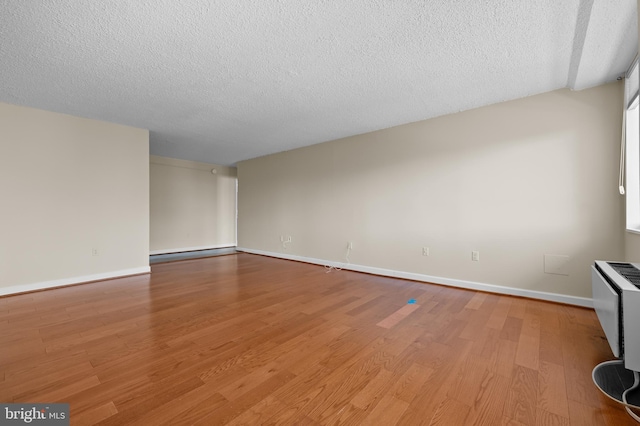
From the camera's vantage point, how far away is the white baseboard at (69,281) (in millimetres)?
3179

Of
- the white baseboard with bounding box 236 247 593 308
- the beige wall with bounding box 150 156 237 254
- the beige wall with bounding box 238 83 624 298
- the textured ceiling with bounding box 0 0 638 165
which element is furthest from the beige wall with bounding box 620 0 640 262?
the beige wall with bounding box 150 156 237 254

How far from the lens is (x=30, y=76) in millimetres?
2518

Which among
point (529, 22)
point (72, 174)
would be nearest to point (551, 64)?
point (529, 22)

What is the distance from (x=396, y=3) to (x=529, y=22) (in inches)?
39.9

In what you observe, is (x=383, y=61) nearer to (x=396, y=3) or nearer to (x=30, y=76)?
(x=396, y=3)

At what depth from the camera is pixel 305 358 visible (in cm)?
175

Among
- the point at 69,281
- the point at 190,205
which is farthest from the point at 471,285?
the point at 190,205

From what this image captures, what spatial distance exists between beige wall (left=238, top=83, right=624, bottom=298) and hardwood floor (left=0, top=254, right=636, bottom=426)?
2.00ft

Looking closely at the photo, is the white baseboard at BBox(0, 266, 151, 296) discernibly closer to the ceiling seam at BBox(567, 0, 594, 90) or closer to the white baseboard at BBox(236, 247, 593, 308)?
the white baseboard at BBox(236, 247, 593, 308)

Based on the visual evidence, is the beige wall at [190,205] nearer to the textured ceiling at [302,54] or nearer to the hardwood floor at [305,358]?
the textured ceiling at [302,54]

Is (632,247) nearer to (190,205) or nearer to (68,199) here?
(68,199)

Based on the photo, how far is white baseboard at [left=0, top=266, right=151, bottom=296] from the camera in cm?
318

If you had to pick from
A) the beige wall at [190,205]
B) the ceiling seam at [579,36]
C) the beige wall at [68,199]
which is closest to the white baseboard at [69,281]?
the beige wall at [68,199]

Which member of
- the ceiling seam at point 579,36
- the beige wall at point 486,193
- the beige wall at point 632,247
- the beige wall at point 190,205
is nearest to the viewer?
the ceiling seam at point 579,36
